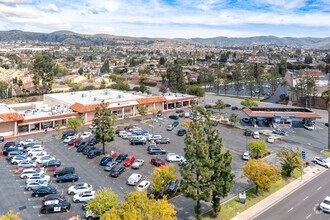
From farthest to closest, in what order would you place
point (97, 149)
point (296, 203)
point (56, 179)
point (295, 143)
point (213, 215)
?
point (295, 143) → point (97, 149) → point (56, 179) → point (296, 203) → point (213, 215)

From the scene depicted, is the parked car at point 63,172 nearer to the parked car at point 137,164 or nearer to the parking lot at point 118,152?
the parking lot at point 118,152

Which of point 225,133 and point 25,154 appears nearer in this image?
point 25,154

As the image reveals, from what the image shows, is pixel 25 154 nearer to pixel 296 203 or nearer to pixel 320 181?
pixel 296 203

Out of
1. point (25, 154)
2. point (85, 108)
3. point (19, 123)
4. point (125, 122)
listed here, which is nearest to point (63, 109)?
point (85, 108)

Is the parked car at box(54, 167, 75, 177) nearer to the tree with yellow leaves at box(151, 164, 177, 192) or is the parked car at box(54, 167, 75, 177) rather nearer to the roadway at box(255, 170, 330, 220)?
the tree with yellow leaves at box(151, 164, 177, 192)

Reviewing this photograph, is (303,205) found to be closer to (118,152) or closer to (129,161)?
(129,161)

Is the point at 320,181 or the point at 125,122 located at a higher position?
the point at 125,122

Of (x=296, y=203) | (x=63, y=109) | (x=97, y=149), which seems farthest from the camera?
(x=63, y=109)
